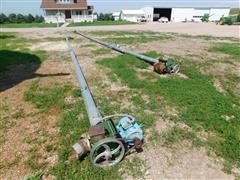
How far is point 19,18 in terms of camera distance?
131 ft

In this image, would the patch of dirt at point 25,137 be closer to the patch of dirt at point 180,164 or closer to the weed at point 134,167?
the weed at point 134,167

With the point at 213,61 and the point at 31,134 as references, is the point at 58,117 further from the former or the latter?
the point at 213,61

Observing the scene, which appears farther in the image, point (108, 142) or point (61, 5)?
point (61, 5)

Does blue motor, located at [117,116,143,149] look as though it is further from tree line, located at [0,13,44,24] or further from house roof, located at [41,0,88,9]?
tree line, located at [0,13,44,24]

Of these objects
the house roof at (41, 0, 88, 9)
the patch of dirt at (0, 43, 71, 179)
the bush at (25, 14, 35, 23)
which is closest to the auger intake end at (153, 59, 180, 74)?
the patch of dirt at (0, 43, 71, 179)

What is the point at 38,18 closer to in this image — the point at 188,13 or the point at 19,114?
the point at 188,13

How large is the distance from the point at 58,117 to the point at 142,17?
4962 centimetres

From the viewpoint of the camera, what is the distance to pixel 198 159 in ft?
10.7

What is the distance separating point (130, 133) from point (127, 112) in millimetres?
1301

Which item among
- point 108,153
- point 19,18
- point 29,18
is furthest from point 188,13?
point 108,153

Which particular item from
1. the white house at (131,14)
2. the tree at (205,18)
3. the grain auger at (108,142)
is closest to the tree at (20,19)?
the white house at (131,14)

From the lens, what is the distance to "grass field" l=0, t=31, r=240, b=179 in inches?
126

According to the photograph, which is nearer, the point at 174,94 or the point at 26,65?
the point at 174,94

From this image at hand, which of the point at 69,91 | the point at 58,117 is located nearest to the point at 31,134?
the point at 58,117
